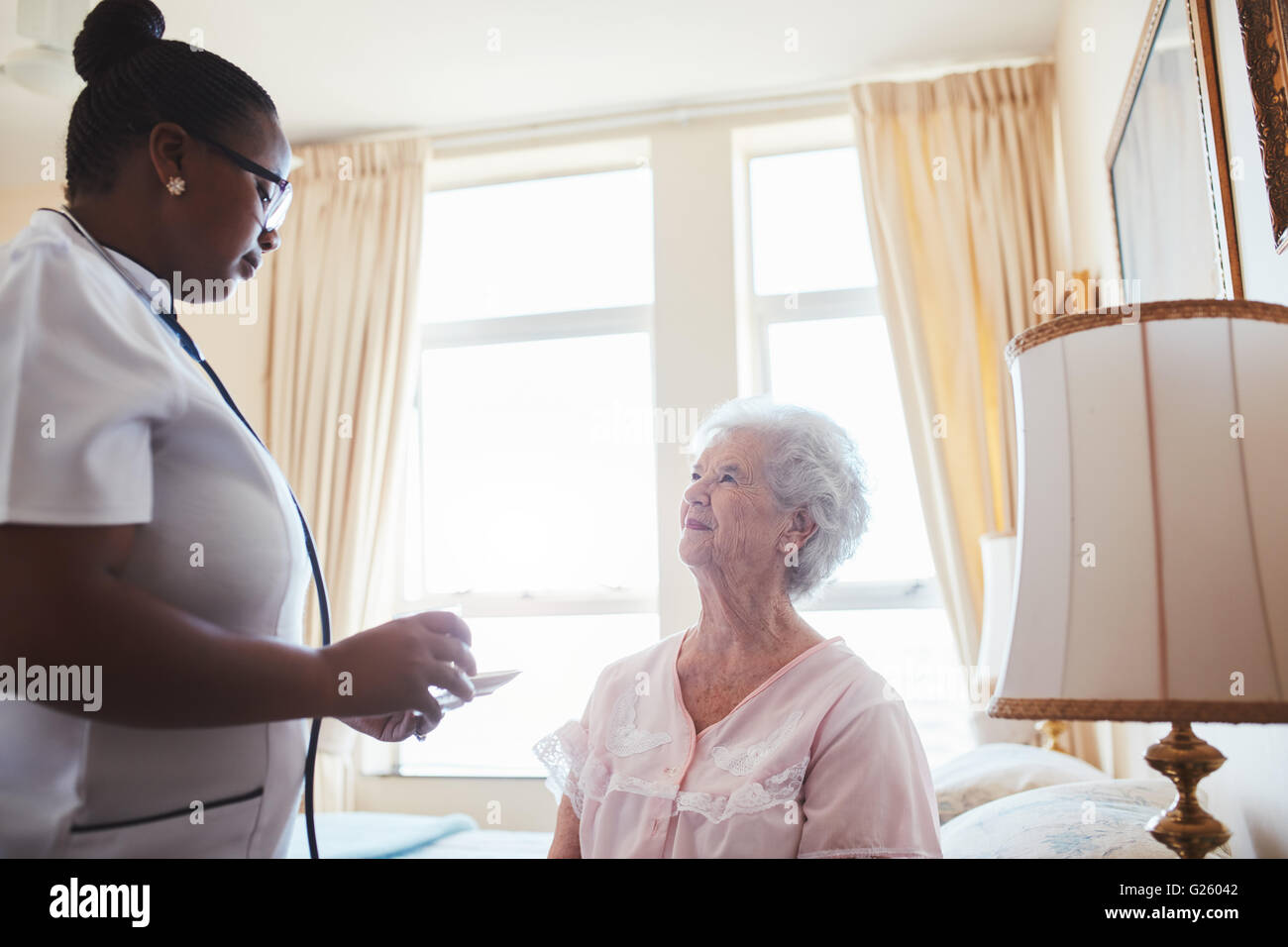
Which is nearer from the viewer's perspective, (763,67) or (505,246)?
(763,67)

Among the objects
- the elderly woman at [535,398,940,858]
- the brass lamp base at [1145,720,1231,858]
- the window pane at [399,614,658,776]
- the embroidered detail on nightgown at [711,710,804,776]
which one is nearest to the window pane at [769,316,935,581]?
the window pane at [399,614,658,776]

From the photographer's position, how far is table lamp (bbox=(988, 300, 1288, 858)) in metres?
0.88

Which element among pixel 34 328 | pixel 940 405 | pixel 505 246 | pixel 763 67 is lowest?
pixel 34 328

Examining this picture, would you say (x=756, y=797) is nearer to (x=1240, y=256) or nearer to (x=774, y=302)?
(x=1240, y=256)

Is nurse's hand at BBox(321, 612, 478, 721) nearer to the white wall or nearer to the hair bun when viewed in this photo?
the hair bun

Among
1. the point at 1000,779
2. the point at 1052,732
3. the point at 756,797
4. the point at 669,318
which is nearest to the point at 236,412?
the point at 756,797

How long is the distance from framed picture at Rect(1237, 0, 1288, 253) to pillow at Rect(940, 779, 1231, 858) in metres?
0.84

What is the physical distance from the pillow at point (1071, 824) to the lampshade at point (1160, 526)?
0.46 meters

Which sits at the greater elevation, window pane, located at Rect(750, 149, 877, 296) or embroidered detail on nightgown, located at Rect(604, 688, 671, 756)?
window pane, located at Rect(750, 149, 877, 296)

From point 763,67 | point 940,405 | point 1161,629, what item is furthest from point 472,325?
point 1161,629
